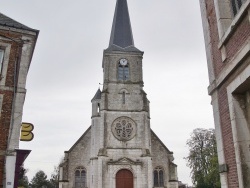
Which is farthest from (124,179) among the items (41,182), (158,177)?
(41,182)

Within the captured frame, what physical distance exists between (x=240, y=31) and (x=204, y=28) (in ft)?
7.37

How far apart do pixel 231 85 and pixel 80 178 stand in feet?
87.8

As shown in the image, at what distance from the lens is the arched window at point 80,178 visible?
1161 inches

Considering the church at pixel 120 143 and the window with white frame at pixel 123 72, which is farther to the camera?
the window with white frame at pixel 123 72

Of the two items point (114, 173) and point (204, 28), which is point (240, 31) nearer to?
point (204, 28)

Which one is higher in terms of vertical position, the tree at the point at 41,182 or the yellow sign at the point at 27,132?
the yellow sign at the point at 27,132

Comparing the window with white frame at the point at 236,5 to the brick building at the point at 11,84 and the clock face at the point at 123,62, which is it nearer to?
the brick building at the point at 11,84

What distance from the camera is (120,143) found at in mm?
29266

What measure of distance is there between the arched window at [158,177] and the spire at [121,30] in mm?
14588

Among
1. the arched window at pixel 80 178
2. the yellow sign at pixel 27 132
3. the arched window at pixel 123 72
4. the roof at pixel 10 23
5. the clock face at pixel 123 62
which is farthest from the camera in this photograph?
the clock face at pixel 123 62

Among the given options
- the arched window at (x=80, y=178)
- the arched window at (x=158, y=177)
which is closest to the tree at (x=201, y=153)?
the arched window at (x=158, y=177)

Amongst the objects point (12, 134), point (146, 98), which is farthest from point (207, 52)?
point (146, 98)

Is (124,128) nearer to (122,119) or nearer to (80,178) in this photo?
(122,119)

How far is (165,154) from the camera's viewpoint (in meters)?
31.4
